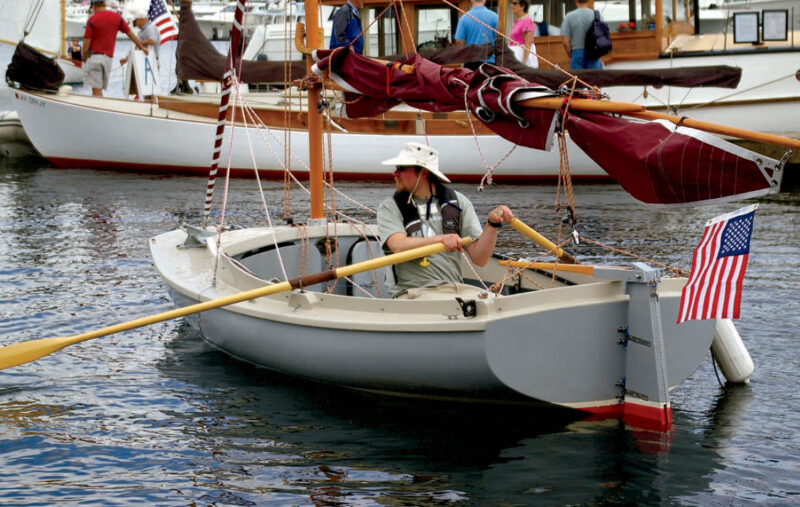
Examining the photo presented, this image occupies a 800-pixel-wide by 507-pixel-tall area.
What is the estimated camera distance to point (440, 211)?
27.8 ft

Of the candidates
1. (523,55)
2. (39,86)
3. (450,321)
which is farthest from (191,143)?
(450,321)

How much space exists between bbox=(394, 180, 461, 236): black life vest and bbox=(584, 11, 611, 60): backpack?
462 inches

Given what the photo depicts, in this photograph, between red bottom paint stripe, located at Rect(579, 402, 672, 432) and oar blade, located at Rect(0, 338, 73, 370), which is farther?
oar blade, located at Rect(0, 338, 73, 370)

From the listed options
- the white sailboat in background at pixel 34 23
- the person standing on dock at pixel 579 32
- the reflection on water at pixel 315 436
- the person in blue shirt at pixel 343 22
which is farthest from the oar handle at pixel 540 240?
the white sailboat in background at pixel 34 23

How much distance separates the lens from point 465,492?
6898 millimetres

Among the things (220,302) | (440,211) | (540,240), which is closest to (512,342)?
(540,240)

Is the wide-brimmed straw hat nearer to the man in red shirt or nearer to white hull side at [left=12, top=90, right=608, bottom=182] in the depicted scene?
white hull side at [left=12, top=90, right=608, bottom=182]

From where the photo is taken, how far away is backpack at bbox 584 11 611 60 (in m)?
19.4

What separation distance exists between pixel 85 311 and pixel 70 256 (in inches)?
118

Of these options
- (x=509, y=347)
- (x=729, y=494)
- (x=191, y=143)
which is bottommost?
(x=729, y=494)

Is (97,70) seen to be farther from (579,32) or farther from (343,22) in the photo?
(579,32)

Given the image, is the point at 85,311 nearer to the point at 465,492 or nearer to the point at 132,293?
the point at 132,293

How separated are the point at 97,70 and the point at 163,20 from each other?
175cm

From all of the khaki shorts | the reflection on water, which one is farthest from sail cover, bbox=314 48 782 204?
the khaki shorts
